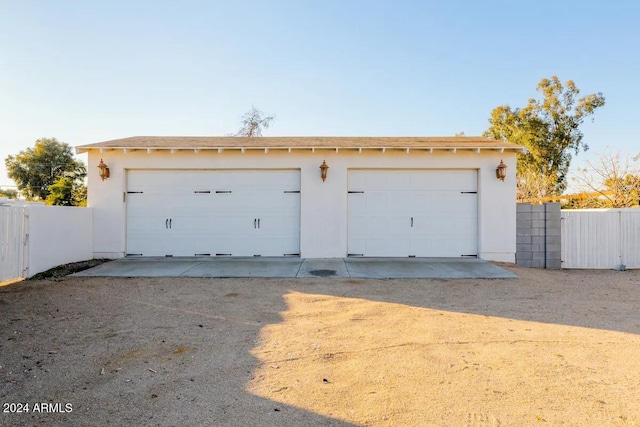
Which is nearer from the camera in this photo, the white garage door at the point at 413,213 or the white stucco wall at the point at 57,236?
the white stucco wall at the point at 57,236

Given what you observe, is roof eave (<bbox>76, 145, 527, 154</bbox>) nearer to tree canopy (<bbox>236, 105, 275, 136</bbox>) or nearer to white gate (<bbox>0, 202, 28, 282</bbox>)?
white gate (<bbox>0, 202, 28, 282</bbox>)

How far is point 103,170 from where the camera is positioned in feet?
30.8

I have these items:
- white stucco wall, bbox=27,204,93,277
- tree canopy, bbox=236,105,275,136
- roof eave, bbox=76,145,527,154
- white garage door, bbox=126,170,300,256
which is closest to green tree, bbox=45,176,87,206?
roof eave, bbox=76,145,527,154

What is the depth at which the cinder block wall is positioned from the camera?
9.09 m

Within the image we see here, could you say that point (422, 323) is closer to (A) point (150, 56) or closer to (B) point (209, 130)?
(A) point (150, 56)

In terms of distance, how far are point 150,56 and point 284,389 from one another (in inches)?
457

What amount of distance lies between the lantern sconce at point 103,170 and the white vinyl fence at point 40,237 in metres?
0.97

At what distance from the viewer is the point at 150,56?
1105 centimetres

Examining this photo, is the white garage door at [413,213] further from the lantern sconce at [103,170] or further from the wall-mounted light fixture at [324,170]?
the lantern sconce at [103,170]

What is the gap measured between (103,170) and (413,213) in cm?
850

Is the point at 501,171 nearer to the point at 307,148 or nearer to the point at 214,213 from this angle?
the point at 307,148

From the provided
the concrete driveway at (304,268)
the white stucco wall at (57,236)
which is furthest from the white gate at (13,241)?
the concrete driveway at (304,268)

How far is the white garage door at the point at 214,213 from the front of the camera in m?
9.59

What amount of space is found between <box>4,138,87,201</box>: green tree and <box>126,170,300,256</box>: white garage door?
80.2 ft
